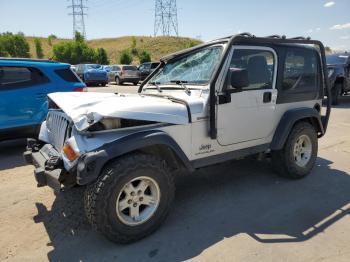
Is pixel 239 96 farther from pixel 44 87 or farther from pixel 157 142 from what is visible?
pixel 44 87

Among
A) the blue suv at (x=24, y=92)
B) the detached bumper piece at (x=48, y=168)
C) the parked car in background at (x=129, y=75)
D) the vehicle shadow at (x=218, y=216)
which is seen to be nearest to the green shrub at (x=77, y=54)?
the parked car in background at (x=129, y=75)

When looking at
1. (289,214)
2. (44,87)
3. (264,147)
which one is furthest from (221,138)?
(44,87)

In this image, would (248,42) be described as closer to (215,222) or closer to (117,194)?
(215,222)

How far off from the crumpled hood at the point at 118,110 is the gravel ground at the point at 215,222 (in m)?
1.16

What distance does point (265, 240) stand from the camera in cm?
333

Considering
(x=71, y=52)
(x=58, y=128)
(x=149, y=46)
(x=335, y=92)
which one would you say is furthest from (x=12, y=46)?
(x=58, y=128)

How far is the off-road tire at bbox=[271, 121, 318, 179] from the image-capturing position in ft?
15.4

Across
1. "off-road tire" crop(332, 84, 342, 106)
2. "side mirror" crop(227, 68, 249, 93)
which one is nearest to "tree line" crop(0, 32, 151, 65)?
"off-road tire" crop(332, 84, 342, 106)

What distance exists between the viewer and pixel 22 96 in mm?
6422

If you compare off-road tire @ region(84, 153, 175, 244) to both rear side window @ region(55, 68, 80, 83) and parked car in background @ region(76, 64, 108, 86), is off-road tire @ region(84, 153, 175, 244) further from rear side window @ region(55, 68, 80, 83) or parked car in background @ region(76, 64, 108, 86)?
parked car in background @ region(76, 64, 108, 86)

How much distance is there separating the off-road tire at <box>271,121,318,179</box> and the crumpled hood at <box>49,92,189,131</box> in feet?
5.79

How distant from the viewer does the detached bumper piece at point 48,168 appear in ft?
10.7

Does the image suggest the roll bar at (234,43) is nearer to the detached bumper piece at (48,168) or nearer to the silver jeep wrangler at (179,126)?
the silver jeep wrangler at (179,126)

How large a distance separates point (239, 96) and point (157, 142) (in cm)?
132
